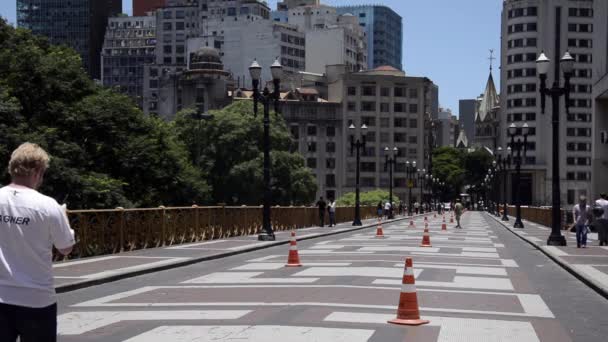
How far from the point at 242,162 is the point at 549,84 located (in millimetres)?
69688

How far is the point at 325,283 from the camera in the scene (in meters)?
16.0

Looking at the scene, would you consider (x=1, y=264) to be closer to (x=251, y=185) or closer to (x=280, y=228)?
(x=280, y=228)

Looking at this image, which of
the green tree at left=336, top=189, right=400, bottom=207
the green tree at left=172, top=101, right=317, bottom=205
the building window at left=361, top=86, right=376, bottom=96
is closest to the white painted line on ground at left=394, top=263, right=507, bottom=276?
the green tree at left=172, top=101, right=317, bottom=205

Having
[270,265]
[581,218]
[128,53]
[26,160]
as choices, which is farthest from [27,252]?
[128,53]

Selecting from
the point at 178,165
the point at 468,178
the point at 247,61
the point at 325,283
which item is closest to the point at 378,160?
the point at 247,61

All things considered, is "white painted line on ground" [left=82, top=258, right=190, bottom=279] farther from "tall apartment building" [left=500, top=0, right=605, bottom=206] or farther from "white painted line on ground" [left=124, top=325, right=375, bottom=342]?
"tall apartment building" [left=500, top=0, right=605, bottom=206]

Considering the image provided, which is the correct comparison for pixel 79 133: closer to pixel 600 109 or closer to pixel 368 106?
pixel 600 109

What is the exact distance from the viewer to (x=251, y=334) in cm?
994

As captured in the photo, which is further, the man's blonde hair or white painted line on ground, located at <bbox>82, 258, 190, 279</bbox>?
white painted line on ground, located at <bbox>82, 258, 190, 279</bbox>

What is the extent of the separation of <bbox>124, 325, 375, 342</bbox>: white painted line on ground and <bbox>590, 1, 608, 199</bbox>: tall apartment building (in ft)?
166

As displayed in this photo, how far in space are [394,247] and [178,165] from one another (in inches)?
867

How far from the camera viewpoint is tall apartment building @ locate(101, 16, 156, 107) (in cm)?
19138

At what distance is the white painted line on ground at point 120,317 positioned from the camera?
10.9 m

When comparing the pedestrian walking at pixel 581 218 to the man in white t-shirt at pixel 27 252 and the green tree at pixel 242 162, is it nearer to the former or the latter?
the man in white t-shirt at pixel 27 252
